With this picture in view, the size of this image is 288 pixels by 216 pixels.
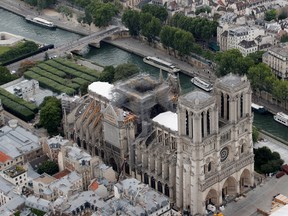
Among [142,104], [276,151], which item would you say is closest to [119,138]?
[142,104]

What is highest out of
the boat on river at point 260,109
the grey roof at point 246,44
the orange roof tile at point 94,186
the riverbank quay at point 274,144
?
the grey roof at point 246,44

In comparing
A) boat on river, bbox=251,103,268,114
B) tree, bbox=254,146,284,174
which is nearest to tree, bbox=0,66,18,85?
boat on river, bbox=251,103,268,114

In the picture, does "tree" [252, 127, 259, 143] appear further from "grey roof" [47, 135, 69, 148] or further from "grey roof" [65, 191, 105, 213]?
"grey roof" [65, 191, 105, 213]

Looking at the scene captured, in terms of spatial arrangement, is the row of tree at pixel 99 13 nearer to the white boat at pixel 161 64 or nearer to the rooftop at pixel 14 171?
the white boat at pixel 161 64

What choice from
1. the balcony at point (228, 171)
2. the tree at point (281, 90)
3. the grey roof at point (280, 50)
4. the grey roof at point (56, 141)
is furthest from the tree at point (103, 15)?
the balcony at point (228, 171)

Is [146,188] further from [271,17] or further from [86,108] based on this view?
[271,17]
